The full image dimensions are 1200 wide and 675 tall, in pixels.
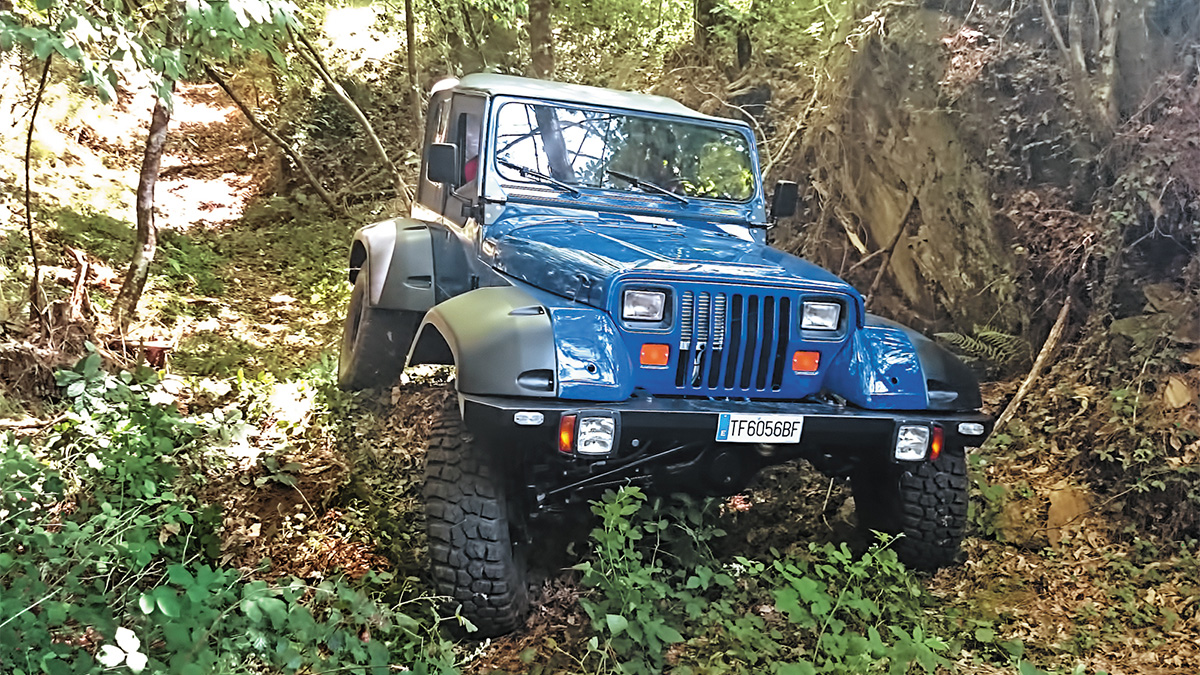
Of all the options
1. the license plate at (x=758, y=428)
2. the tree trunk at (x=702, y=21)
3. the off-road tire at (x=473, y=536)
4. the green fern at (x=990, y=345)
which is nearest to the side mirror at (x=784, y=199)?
the license plate at (x=758, y=428)

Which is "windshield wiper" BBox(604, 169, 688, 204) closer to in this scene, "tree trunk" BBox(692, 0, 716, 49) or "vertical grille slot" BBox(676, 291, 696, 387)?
"vertical grille slot" BBox(676, 291, 696, 387)

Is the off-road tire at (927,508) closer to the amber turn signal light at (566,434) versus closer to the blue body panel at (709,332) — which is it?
the blue body panel at (709,332)

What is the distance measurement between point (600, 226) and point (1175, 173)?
341 cm

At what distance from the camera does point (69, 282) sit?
6.74m

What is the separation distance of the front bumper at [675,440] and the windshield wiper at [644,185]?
1.37m

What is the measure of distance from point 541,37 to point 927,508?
7.64m

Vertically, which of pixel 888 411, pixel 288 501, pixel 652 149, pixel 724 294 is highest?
pixel 652 149

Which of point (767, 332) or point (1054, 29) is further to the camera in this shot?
point (1054, 29)

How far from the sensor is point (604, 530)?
3428mm

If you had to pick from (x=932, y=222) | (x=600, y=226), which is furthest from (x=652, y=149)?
(x=932, y=222)

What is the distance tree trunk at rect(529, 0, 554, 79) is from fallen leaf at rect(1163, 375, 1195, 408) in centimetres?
717

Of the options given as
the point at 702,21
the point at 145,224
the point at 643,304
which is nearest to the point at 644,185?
the point at 643,304

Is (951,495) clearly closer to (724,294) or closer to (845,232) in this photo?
(724,294)

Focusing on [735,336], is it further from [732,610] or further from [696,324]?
[732,610]
